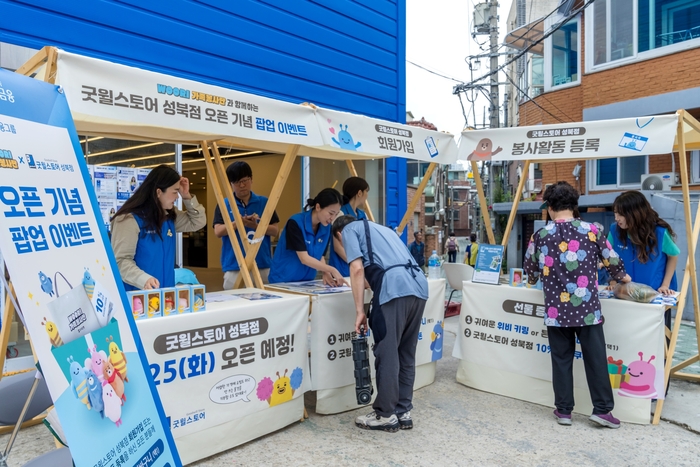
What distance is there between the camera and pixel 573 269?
150 inches

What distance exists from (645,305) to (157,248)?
3.45 m

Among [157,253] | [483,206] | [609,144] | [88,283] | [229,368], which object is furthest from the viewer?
[483,206]

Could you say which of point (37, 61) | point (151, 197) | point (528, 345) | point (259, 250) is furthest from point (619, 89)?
point (37, 61)

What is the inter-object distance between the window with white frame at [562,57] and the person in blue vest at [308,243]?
1148 cm

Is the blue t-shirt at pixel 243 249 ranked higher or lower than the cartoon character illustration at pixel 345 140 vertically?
lower

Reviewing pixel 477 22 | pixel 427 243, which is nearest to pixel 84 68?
pixel 477 22

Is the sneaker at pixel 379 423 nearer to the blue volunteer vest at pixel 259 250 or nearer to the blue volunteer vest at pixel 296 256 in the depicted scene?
the blue volunteer vest at pixel 296 256

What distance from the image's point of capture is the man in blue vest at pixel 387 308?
143 inches

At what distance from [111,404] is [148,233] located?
1.70 metres

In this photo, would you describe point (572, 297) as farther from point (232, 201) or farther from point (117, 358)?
point (117, 358)

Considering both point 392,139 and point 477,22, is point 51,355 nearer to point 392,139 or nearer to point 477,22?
point 392,139

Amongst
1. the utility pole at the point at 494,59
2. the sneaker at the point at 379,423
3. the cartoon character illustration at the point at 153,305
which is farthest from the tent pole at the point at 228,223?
the utility pole at the point at 494,59

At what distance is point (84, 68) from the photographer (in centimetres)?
252

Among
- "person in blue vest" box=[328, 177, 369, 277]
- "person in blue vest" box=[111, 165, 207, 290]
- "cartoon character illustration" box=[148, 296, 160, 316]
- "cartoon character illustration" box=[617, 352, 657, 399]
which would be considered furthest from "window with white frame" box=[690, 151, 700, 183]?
"cartoon character illustration" box=[148, 296, 160, 316]
